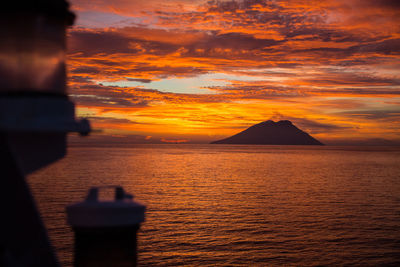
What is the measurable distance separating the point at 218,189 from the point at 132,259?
47376 mm

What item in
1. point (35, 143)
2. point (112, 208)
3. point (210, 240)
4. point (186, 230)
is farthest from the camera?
point (186, 230)

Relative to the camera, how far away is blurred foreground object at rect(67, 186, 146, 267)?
4148 millimetres

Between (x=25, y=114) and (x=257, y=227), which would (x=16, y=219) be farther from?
(x=257, y=227)

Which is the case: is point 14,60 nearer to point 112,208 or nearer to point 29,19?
point 29,19

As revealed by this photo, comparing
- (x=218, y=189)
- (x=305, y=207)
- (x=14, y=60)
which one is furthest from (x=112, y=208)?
(x=218, y=189)

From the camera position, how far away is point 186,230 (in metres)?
26.6

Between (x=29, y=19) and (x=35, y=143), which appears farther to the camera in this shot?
(x=35, y=143)

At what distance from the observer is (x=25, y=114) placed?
4.08 metres

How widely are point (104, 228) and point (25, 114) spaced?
5.03 ft

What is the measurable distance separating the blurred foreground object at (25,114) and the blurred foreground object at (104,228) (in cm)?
53

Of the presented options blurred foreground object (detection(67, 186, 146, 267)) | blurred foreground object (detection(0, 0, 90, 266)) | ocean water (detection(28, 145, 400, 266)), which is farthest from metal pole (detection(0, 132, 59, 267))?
ocean water (detection(28, 145, 400, 266))

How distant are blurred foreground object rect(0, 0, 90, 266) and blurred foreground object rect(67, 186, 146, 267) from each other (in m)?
0.53

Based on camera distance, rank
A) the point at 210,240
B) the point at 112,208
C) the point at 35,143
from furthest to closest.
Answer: the point at 210,240, the point at 35,143, the point at 112,208

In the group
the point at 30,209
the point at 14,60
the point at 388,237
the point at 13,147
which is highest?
the point at 14,60
